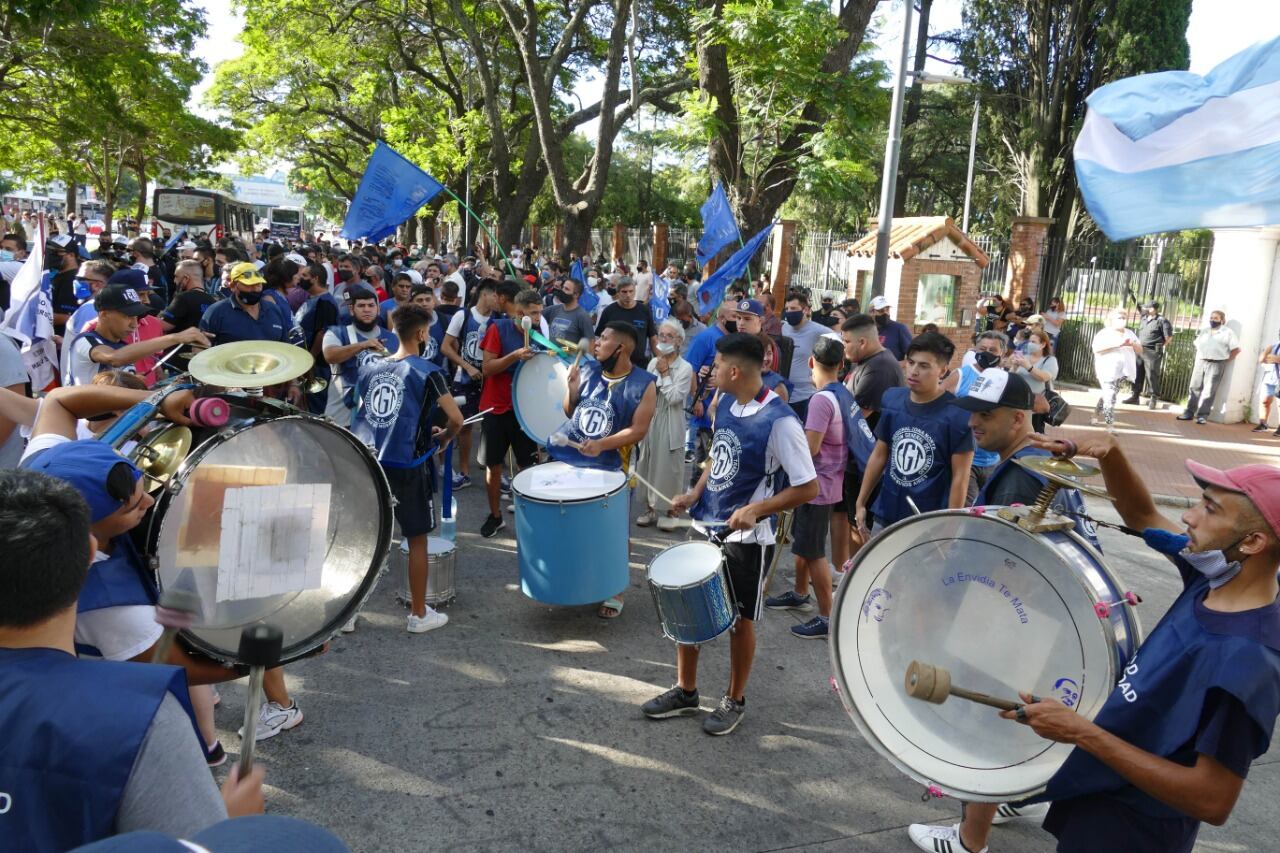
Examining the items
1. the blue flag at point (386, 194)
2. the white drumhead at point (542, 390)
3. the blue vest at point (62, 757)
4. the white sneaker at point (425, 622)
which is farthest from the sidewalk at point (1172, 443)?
the blue vest at point (62, 757)

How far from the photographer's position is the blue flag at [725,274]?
9547 mm

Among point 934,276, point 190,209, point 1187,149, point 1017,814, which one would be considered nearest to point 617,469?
point 1017,814

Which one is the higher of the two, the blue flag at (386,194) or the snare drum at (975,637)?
the blue flag at (386,194)

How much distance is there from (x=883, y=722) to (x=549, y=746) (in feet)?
5.96

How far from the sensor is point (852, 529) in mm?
6199

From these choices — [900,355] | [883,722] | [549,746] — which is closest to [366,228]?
[900,355]

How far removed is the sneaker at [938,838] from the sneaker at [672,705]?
127 cm

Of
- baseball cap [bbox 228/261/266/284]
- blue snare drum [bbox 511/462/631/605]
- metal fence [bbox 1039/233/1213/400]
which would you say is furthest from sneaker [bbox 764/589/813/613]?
metal fence [bbox 1039/233/1213/400]

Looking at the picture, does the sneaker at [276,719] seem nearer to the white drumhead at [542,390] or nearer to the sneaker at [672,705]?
the sneaker at [672,705]

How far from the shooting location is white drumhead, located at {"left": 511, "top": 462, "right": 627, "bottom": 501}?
5.21m

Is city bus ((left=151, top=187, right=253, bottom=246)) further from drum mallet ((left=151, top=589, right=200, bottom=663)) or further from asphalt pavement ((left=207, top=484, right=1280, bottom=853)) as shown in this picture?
drum mallet ((left=151, top=589, right=200, bottom=663))

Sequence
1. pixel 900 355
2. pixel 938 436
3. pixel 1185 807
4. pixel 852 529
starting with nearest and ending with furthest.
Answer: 1. pixel 1185 807
2. pixel 938 436
3. pixel 852 529
4. pixel 900 355

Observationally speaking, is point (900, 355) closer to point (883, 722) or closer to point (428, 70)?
point (883, 722)

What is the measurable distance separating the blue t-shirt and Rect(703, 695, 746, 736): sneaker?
1333 mm
